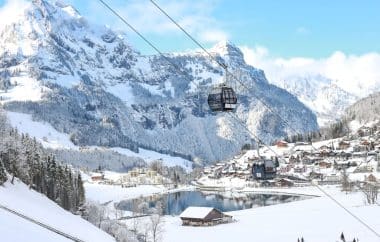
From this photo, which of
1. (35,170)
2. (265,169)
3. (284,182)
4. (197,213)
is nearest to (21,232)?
(265,169)

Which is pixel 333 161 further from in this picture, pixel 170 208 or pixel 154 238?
pixel 154 238

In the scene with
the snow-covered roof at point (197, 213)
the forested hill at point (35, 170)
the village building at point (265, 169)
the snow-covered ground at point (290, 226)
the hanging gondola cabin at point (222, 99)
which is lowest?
the snow-covered ground at point (290, 226)

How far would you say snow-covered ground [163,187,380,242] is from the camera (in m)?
67.0

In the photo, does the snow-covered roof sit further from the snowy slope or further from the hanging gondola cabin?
the hanging gondola cabin

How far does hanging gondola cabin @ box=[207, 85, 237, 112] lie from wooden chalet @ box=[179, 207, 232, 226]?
70864 millimetres

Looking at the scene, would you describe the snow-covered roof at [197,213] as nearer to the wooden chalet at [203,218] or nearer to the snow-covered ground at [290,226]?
the wooden chalet at [203,218]

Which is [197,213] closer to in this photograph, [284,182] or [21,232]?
[21,232]

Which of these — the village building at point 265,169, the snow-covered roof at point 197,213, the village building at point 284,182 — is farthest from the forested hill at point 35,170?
the village building at point 284,182

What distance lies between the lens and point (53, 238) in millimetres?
28000

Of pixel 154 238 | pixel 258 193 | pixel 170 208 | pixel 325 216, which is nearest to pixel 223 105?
pixel 154 238

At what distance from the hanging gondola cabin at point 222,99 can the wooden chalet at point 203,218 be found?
2790 inches

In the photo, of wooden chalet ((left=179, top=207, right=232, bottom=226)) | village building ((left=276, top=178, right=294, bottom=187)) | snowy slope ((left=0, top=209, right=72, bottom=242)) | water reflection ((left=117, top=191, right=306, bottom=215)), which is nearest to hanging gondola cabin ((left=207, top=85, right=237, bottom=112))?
snowy slope ((left=0, top=209, right=72, bottom=242))

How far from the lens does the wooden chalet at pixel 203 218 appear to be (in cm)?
9388

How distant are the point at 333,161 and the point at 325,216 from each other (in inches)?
4250
